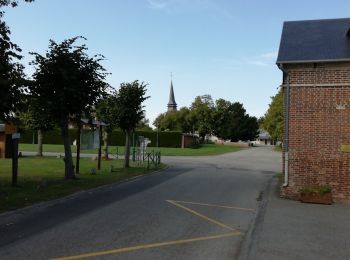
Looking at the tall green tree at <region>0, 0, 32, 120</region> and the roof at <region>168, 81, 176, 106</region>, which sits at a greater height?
the roof at <region>168, 81, 176, 106</region>

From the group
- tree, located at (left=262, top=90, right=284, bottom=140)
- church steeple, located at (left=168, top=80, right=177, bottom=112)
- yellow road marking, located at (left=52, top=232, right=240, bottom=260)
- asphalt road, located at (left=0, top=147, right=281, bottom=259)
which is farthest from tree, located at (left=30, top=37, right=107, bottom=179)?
church steeple, located at (left=168, top=80, right=177, bottom=112)

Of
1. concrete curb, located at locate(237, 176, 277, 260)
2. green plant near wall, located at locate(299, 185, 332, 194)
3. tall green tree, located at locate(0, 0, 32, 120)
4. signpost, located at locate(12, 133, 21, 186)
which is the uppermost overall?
tall green tree, located at locate(0, 0, 32, 120)

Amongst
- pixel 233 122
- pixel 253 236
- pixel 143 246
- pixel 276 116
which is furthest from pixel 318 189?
pixel 233 122

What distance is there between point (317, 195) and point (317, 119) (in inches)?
98.4

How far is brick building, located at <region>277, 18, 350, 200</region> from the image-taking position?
15.4 m

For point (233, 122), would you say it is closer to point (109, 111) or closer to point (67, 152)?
point (109, 111)

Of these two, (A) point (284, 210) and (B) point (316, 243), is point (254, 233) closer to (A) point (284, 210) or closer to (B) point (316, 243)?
(B) point (316, 243)

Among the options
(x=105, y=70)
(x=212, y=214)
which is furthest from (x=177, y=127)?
(x=212, y=214)

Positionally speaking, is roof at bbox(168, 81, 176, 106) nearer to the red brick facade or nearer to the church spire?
the church spire

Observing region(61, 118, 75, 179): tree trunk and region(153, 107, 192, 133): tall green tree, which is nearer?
region(61, 118, 75, 179): tree trunk

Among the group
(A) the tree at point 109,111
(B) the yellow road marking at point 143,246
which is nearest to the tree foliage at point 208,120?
(A) the tree at point 109,111

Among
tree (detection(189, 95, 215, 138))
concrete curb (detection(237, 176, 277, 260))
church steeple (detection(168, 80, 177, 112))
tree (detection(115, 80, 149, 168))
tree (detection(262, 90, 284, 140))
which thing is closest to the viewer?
concrete curb (detection(237, 176, 277, 260))

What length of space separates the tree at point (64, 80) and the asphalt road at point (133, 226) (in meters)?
4.20

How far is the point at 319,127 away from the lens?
616 inches
